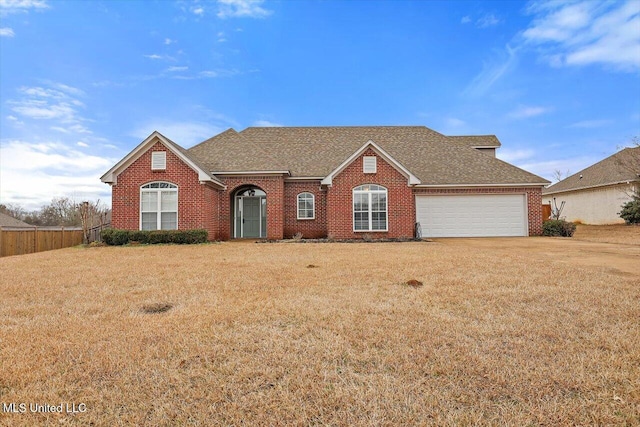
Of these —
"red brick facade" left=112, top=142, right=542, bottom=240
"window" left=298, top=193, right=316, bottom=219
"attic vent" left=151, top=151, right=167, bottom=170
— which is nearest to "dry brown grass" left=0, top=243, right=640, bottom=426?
"red brick facade" left=112, top=142, right=542, bottom=240

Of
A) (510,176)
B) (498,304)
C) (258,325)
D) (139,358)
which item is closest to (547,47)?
(510,176)

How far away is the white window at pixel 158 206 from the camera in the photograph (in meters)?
16.4

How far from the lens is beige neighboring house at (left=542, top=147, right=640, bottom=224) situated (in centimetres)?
2377

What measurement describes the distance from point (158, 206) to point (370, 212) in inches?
419

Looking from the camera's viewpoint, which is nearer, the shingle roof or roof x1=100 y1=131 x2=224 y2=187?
roof x1=100 y1=131 x2=224 y2=187

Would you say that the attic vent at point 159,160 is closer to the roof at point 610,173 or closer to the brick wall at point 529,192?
the brick wall at point 529,192

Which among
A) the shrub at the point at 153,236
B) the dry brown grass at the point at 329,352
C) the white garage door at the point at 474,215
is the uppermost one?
the white garage door at the point at 474,215

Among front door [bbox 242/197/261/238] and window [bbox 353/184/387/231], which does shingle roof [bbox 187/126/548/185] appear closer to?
front door [bbox 242/197/261/238]

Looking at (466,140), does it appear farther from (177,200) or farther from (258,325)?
(258,325)

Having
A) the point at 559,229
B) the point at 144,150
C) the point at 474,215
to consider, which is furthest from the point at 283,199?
the point at 559,229

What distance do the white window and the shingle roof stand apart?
280 cm

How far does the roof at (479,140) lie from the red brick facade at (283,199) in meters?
6.32

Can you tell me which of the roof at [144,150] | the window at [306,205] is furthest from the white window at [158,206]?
the window at [306,205]

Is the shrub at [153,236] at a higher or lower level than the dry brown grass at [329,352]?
higher
